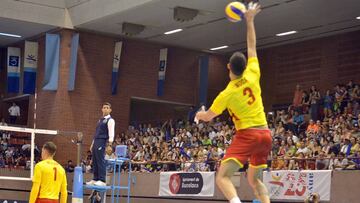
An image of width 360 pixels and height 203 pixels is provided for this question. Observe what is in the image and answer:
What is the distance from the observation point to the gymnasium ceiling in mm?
27062

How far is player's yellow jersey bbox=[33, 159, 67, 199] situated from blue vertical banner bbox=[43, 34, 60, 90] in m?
21.3

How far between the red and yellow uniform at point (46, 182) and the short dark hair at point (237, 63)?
13.3ft

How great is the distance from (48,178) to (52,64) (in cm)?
2159

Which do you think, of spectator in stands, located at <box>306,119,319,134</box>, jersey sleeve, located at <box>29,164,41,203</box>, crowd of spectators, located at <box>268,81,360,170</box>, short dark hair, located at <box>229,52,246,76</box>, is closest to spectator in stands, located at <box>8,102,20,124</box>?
crowd of spectators, located at <box>268,81,360,170</box>

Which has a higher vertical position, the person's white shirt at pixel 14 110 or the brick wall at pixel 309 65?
the brick wall at pixel 309 65

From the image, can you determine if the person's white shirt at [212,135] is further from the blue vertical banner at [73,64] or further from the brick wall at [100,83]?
the blue vertical banner at [73,64]

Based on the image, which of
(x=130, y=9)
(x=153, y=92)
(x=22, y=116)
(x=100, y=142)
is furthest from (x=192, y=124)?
(x=100, y=142)

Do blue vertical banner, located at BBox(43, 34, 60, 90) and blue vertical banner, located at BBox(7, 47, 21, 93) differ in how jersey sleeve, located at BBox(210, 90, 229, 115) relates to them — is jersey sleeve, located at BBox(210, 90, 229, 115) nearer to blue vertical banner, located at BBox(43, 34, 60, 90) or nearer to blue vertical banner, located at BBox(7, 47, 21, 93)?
blue vertical banner, located at BBox(43, 34, 60, 90)

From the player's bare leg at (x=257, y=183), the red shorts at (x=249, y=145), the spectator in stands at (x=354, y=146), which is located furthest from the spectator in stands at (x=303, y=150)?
the red shorts at (x=249, y=145)

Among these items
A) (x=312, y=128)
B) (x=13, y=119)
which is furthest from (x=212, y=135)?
(x=13, y=119)

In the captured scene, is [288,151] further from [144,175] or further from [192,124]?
[192,124]

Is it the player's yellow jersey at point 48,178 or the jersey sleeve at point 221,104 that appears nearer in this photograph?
the jersey sleeve at point 221,104

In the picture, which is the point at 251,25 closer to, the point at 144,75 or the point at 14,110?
the point at 144,75

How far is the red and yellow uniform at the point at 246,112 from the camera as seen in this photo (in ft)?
26.7
